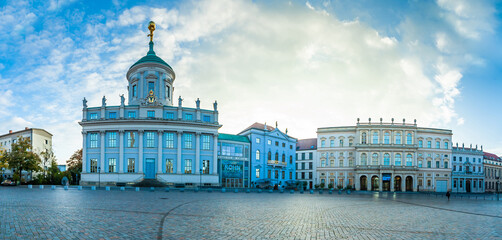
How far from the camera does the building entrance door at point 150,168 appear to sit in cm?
5288

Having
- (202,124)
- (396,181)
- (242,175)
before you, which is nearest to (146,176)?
(202,124)

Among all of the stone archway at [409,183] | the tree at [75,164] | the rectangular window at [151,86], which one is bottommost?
the stone archway at [409,183]

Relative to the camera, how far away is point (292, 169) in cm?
7406

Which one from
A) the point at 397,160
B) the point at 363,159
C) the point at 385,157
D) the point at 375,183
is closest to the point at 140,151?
the point at 363,159

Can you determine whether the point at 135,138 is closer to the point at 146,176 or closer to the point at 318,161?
the point at 146,176

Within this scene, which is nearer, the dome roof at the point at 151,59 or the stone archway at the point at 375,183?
the dome roof at the point at 151,59

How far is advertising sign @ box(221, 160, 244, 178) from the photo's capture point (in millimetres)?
60728

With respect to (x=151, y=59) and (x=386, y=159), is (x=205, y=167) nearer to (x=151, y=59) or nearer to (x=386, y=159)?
(x=151, y=59)

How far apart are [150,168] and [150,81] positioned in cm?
1647

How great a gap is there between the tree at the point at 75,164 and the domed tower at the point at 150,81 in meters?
21.9

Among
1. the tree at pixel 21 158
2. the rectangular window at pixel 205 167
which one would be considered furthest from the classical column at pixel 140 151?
the tree at pixel 21 158

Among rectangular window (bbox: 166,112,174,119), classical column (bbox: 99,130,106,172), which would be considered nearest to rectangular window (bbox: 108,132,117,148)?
classical column (bbox: 99,130,106,172)

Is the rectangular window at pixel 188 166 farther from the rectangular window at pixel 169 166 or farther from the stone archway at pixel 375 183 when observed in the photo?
the stone archway at pixel 375 183

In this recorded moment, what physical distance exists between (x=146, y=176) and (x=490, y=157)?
350 ft
